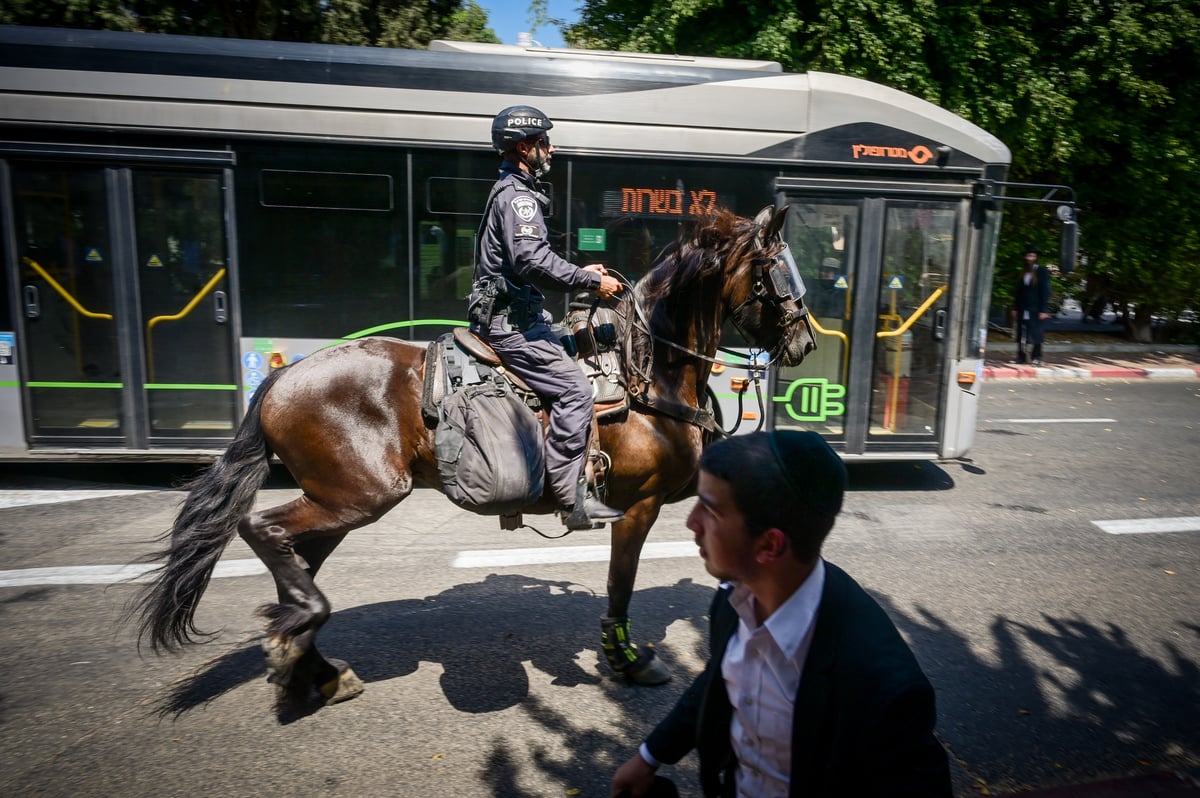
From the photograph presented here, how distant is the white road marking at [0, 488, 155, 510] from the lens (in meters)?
7.09

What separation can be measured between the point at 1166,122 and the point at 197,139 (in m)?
16.9

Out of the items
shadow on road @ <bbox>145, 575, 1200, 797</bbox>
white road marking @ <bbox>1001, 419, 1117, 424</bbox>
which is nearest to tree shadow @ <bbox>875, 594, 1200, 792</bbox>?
shadow on road @ <bbox>145, 575, 1200, 797</bbox>

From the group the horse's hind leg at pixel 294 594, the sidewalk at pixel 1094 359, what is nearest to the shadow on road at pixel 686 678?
the horse's hind leg at pixel 294 594

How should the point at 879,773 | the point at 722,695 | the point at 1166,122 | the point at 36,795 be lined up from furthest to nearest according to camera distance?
1. the point at 1166,122
2. the point at 36,795
3. the point at 722,695
4. the point at 879,773

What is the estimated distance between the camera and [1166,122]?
50.8 ft

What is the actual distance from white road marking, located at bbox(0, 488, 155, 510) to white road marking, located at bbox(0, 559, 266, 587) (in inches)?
71.5

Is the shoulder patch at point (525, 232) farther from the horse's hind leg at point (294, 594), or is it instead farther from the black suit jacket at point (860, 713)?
the black suit jacket at point (860, 713)

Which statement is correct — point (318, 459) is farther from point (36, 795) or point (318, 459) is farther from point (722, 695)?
point (722, 695)

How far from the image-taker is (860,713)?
5.39ft

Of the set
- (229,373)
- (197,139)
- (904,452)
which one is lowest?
(904,452)

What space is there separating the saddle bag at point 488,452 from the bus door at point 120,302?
417 centimetres

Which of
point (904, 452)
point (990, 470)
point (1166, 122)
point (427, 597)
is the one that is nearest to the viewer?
point (427, 597)

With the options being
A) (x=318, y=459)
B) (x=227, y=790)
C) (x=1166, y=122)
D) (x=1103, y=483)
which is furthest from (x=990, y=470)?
(x=1166, y=122)

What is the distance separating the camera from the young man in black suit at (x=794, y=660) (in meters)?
1.63
